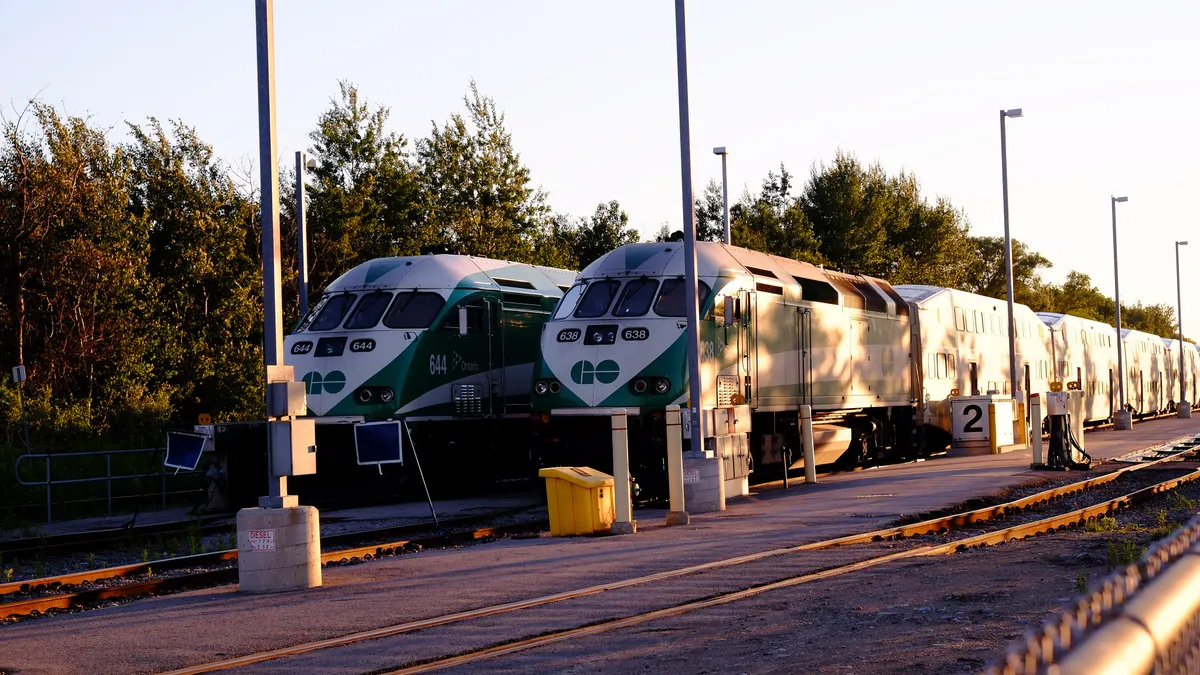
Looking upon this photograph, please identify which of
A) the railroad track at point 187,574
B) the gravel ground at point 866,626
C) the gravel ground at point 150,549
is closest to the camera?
Answer: the gravel ground at point 866,626

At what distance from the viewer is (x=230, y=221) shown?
127 feet

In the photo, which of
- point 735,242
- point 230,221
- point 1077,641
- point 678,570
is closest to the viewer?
point 1077,641

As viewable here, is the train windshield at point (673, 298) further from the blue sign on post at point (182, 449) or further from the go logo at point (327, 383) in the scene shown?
the blue sign on post at point (182, 449)

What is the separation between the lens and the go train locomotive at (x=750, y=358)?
2020 centimetres

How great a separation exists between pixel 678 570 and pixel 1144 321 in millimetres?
138452

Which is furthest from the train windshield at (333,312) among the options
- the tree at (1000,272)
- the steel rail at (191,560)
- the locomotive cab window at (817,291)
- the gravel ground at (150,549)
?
the tree at (1000,272)

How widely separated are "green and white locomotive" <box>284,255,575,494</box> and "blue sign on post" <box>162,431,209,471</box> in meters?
4.05

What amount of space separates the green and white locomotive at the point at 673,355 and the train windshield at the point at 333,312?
11.6ft

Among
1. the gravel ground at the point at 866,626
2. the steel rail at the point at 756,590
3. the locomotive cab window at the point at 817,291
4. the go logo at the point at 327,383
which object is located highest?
the locomotive cab window at the point at 817,291

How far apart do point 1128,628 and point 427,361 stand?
2002 centimetres

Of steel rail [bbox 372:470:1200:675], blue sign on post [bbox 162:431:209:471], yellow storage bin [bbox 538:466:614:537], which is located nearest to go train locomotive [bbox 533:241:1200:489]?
yellow storage bin [bbox 538:466:614:537]

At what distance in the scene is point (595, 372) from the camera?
66.6ft

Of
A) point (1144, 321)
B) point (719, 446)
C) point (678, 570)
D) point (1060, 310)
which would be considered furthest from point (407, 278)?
point (1144, 321)

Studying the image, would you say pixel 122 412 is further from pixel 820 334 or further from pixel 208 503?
pixel 820 334
